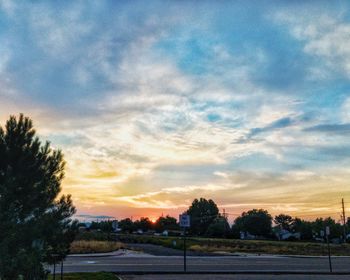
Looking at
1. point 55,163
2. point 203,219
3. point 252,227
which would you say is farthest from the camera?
point 203,219

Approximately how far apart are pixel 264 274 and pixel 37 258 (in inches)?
578

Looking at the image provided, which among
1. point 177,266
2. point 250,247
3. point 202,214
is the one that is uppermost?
point 202,214

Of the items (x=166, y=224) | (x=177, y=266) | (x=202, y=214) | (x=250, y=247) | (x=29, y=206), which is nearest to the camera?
(x=29, y=206)

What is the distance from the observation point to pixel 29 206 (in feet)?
30.6

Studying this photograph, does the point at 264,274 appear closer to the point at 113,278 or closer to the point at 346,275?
the point at 346,275

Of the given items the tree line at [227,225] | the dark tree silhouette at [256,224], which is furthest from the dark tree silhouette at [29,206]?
the dark tree silhouette at [256,224]

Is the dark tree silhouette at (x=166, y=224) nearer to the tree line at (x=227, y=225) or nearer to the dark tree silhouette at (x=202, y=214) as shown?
the tree line at (x=227, y=225)

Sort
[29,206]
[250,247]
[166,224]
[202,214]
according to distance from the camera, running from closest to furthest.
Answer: [29,206] < [250,247] < [202,214] < [166,224]

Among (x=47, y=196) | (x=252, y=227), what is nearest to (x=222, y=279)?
(x=47, y=196)

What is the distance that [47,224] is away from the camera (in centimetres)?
936

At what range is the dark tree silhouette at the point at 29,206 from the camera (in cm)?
825

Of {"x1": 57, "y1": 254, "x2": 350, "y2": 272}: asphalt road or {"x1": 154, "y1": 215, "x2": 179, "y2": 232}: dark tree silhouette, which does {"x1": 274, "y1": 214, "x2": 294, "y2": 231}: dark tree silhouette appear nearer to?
{"x1": 154, "y1": 215, "x2": 179, "y2": 232}: dark tree silhouette

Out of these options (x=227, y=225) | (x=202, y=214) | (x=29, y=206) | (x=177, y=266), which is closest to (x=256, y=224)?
(x=227, y=225)

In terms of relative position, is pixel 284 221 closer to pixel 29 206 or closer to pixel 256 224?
pixel 256 224
